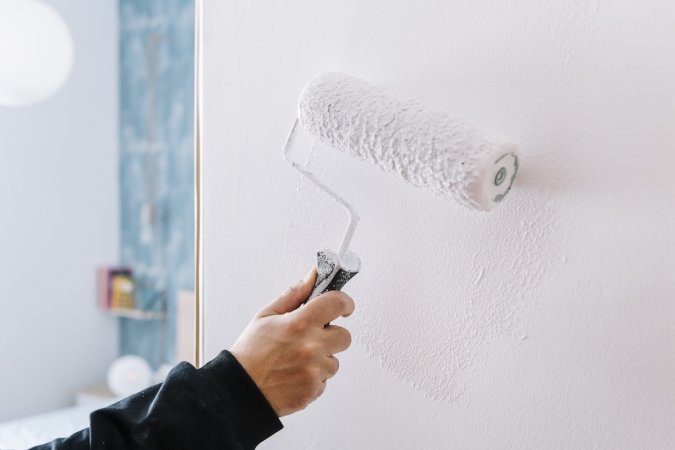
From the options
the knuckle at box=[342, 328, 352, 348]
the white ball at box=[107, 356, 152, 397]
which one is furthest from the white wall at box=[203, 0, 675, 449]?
the white ball at box=[107, 356, 152, 397]

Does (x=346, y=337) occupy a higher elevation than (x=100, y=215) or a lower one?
higher

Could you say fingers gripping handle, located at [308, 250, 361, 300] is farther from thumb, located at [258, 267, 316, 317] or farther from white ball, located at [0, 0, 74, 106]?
white ball, located at [0, 0, 74, 106]

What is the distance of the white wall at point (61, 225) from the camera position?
2.22 m

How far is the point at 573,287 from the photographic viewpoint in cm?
48

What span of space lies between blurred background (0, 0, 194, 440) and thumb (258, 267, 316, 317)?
1.74m

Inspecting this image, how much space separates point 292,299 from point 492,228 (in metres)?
0.18

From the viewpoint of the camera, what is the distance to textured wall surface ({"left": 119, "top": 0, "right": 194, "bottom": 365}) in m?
2.29

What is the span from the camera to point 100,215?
97.0 inches

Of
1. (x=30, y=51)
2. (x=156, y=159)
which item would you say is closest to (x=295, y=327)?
(x=30, y=51)

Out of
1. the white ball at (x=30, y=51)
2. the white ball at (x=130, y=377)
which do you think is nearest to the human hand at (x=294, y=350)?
the white ball at (x=30, y=51)

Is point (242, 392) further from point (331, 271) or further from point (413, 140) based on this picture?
point (413, 140)

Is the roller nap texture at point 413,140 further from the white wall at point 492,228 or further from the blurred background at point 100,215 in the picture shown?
the blurred background at point 100,215

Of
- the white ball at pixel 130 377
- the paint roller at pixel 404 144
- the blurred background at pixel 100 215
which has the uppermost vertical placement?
the paint roller at pixel 404 144

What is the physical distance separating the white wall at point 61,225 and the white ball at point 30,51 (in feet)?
1.83
